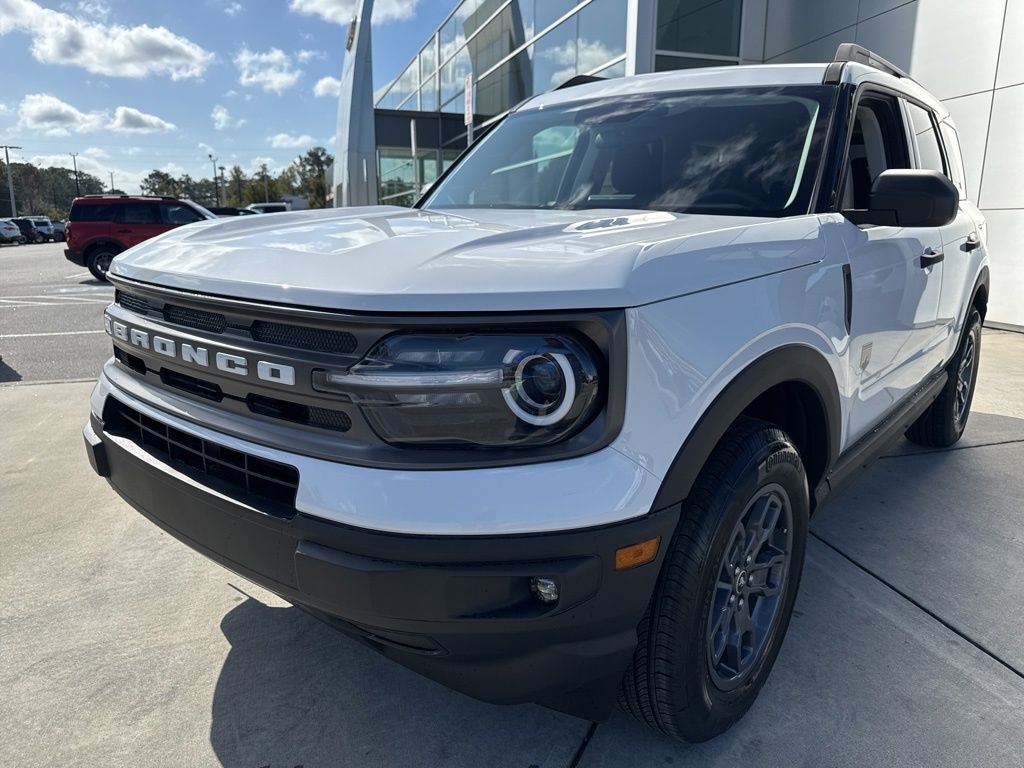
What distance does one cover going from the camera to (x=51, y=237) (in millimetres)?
51125

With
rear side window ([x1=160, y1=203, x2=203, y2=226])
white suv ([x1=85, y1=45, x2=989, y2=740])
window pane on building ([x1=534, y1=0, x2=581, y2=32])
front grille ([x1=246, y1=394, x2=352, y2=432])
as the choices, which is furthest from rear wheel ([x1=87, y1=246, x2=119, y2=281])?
front grille ([x1=246, y1=394, x2=352, y2=432])

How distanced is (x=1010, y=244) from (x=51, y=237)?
5728cm

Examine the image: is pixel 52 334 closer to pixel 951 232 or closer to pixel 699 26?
pixel 951 232

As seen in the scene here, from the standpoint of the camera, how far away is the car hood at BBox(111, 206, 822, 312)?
4.87 ft

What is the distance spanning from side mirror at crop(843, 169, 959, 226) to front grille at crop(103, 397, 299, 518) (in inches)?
75.2

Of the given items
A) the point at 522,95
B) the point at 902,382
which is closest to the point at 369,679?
the point at 902,382

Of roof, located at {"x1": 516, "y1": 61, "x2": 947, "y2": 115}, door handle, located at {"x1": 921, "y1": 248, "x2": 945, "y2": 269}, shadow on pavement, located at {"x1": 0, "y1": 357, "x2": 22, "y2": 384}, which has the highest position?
roof, located at {"x1": 516, "y1": 61, "x2": 947, "y2": 115}

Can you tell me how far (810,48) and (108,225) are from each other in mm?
14101

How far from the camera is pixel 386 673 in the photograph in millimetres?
2340

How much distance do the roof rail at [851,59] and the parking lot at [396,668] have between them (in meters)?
1.89

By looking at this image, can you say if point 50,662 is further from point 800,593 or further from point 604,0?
point 604,0

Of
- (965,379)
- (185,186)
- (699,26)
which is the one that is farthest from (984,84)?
(185,186)

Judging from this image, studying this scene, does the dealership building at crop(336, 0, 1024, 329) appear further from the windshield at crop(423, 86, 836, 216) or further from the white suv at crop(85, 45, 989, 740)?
the white suv at crop(85, 45, 989, 740)

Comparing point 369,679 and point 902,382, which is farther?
point 902,382
